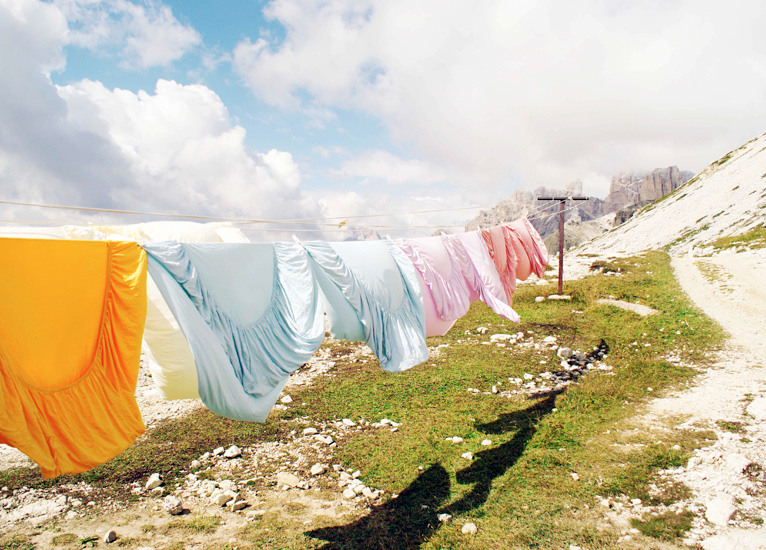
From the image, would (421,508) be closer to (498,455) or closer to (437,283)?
(498,455)

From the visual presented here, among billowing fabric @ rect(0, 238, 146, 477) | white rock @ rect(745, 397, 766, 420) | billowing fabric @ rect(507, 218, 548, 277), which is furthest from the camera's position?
billowing fabric @ rect(507, 218, 548, 277)

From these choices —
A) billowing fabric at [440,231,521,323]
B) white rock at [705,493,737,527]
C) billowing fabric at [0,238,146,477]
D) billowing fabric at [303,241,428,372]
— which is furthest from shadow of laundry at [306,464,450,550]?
billowing fabric at [440,231,521,323]

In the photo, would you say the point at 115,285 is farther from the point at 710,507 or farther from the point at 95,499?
the point at 710,507

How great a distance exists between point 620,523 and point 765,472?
6.50 feet

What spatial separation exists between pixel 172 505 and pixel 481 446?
14.4 feet

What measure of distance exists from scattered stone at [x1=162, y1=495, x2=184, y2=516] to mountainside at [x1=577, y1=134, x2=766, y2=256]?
28248 mm

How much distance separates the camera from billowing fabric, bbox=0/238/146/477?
275 cm

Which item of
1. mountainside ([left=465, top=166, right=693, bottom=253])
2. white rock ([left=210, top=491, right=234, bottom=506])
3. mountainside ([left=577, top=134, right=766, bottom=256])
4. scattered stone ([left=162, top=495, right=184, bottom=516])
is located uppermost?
mountainside ([left=465, top=166, right=693, bottom=253])

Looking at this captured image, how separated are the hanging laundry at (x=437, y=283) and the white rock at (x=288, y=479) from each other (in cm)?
277

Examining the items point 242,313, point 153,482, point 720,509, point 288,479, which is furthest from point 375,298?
point 720,509

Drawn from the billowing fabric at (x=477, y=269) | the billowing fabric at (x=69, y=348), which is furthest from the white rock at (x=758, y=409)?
the billowing fabric at (x=69, y=348)

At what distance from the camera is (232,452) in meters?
6.10

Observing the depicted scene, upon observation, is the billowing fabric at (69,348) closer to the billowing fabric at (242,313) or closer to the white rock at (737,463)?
the billowing fabric at (242,313)

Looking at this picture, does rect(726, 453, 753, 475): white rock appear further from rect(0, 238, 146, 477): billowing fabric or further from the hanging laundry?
rect(0, 238, 146, 477): billowing fabric
